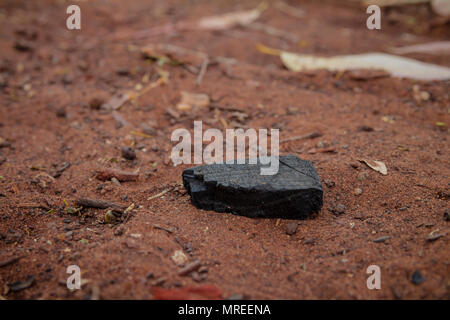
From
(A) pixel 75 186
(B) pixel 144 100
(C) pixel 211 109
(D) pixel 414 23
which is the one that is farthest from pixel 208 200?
(D) pixel 414 23

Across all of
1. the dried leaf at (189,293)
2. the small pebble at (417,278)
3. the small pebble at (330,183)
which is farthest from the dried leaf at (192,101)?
the small pebble at (417,278)

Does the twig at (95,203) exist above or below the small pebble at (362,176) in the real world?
below

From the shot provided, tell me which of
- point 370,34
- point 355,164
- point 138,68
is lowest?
point 355,164

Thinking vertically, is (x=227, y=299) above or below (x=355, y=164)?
below

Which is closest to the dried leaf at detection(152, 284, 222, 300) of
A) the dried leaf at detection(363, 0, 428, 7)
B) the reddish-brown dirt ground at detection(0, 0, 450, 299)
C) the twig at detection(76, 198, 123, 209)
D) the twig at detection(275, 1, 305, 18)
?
the reddish-brown dirt ground at detection(0, 0, 450, 299)


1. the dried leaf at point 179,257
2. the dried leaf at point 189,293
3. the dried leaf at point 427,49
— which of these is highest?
the dried leaf at point 427,49

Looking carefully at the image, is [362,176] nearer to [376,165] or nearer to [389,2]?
[376,165]

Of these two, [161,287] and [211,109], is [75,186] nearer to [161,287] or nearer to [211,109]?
[161,287]

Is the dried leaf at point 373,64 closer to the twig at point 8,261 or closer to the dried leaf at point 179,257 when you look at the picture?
the dried leaf at point 179,257
